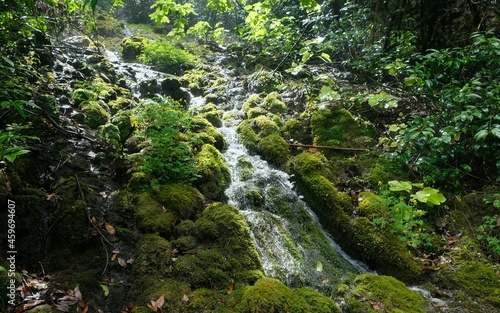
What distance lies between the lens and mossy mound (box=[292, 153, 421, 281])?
4.81 meters

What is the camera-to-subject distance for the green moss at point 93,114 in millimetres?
6598

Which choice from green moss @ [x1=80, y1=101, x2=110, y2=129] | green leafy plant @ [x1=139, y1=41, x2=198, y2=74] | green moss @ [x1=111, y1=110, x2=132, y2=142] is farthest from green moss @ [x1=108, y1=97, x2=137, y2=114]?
green leafy plant @ [x1=139, y1=41, x2=198, y2=74]

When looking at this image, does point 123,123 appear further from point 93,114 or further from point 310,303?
point 310,303

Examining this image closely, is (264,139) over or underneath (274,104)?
underneath

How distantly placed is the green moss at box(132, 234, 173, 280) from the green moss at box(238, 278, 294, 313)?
1150 millimetres

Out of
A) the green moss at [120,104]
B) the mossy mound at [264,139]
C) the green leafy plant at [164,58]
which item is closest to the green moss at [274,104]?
the mossy mound at [264,139]

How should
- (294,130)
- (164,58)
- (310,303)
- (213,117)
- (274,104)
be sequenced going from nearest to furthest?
(310,303) → (294,130) → (213,117) → (274,104) → (164,58)

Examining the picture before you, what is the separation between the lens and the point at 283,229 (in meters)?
5.40

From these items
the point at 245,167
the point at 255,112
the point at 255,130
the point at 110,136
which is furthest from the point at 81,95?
the point at 255,112

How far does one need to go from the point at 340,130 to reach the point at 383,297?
4311 mm

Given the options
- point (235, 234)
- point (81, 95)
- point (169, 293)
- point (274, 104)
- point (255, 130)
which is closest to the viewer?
point (169, 293)

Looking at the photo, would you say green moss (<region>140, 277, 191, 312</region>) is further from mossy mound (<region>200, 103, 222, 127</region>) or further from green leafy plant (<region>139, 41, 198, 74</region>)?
green leafy plant (<region>139, 41, 198, 74</region>)

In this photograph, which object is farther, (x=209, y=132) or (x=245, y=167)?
(x=209, y=132)

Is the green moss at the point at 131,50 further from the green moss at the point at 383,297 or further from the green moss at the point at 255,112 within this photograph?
the green moss at the point at 383,297
